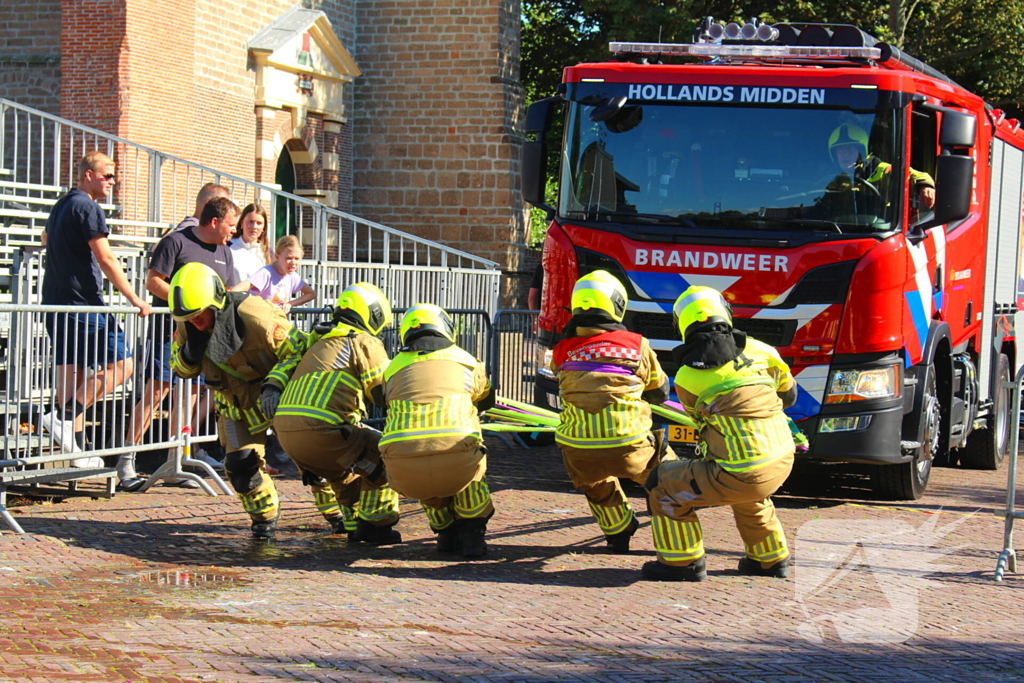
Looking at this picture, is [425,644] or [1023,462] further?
[1023,462]

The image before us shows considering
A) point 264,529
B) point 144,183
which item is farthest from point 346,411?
point 144,183

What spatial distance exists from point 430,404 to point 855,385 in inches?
124

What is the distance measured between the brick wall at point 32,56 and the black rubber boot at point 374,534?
16.4 metres

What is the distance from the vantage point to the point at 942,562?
7.34m

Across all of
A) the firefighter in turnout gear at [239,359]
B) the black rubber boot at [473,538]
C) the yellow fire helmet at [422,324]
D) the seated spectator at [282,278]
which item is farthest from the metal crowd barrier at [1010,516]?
the seated spectator at [282,278]

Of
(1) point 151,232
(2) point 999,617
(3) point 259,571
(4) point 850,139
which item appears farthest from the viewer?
(1) point 151,232

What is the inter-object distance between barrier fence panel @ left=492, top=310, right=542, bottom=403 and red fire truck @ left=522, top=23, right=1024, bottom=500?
389 centimetres

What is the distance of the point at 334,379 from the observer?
6977 mm

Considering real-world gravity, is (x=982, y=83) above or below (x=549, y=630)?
above

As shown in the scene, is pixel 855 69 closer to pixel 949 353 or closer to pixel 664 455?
pixel 949 353

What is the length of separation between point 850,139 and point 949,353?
2209mm

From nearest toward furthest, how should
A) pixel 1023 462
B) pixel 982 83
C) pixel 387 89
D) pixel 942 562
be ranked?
pixel 942 562 < pixel 1023 462 < pixel 982 83 < pixel 387 89

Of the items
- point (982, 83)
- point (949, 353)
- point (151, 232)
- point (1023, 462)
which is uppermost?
point (982, 83)

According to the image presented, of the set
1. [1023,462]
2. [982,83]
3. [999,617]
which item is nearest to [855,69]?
[999,617]
